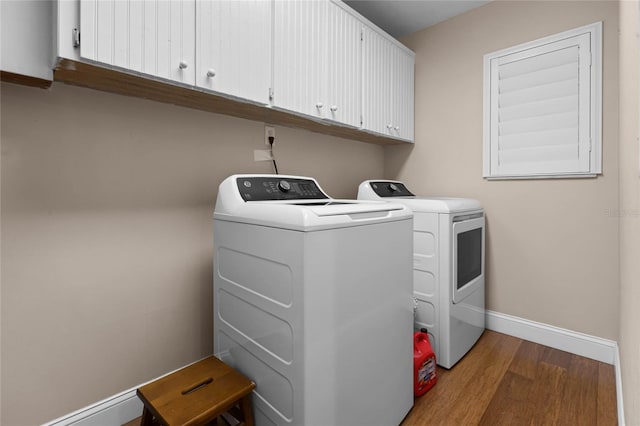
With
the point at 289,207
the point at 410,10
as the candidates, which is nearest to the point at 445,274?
the point at 289,207

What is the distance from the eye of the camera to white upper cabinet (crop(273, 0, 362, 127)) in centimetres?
159

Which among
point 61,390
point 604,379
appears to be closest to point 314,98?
point 61,390

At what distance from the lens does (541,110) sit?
6.86 feet

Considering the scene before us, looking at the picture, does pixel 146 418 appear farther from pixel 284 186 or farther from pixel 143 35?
pixel 143 35

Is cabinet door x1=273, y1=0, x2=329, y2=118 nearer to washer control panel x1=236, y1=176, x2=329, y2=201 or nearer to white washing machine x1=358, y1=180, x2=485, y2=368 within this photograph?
washer control panel x1=236, y1=176, x2=329, y2=201

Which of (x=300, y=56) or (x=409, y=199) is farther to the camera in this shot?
(x=409, y=199)

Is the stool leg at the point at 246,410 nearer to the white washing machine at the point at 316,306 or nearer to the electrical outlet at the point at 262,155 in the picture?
the white washing machine at the point at 316,306

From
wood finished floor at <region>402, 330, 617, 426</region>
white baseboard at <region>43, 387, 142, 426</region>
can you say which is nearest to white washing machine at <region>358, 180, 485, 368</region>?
wood finished floor at <region>402, 330, 617, 426</region>

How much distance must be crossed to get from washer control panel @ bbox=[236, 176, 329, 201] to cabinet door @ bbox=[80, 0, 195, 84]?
491 millimetres

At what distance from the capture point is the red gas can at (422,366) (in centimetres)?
159

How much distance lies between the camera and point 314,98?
1758 mm

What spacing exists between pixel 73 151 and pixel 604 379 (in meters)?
2.88

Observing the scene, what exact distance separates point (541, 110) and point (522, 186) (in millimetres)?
509

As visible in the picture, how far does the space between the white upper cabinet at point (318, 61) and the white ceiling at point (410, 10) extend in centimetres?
→ 47
